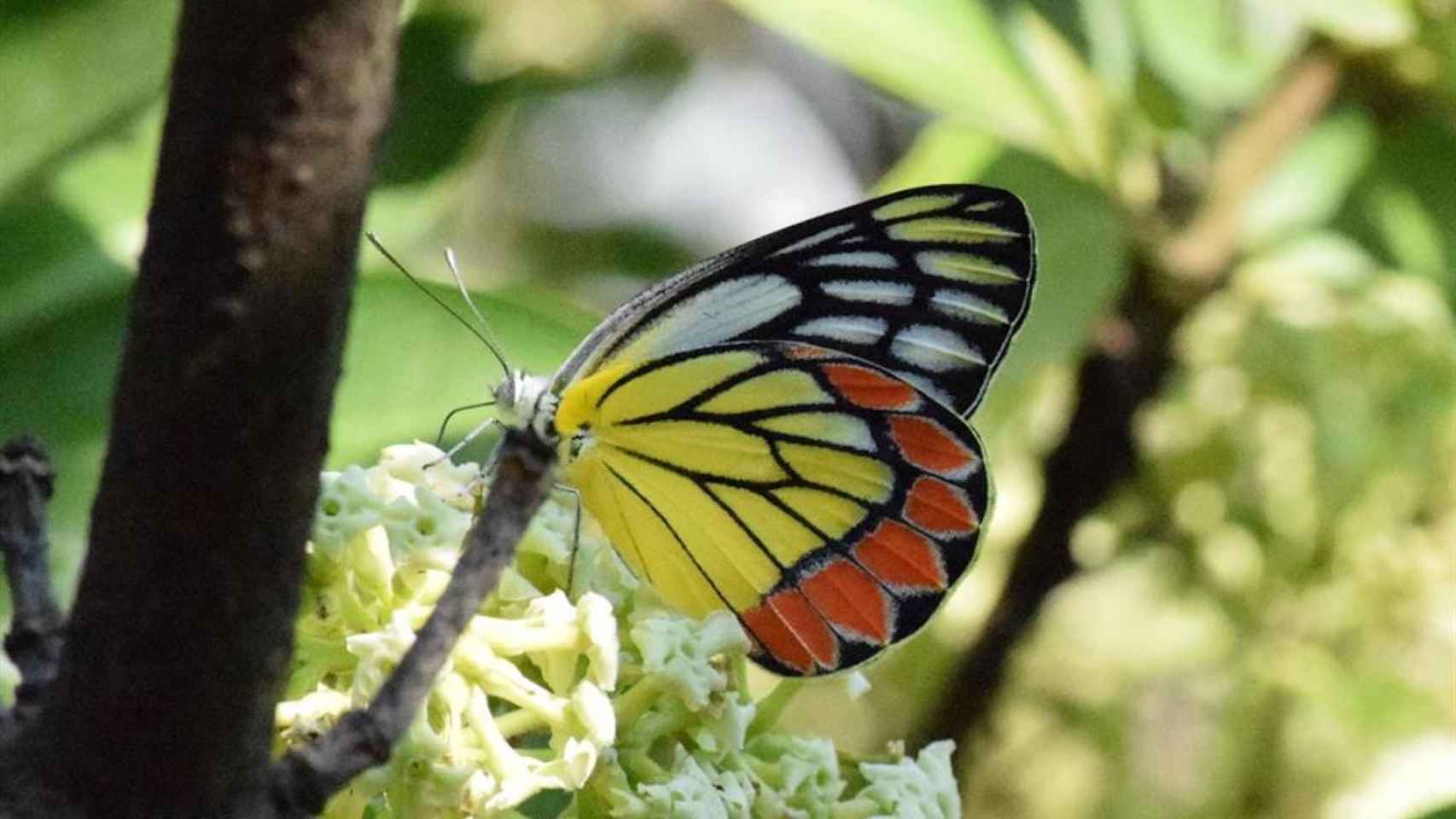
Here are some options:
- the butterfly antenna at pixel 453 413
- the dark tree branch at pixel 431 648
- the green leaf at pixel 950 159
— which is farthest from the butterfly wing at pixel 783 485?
the green leaf at pixel 950 159

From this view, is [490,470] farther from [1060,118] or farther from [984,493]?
[1060,118]

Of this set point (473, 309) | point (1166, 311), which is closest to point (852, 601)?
point (473, 309)

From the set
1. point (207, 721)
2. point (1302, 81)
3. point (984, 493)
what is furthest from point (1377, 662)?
point (207, 721)

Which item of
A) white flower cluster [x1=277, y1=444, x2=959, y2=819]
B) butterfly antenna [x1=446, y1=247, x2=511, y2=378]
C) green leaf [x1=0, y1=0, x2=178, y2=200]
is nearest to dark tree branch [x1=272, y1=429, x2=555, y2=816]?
white flower cluster [x1=277, y1=444, x2=959, y2=819]

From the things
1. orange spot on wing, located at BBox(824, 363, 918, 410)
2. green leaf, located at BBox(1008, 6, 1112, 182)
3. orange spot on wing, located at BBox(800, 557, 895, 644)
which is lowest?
orange spot on wing, located at BBox(800, 557, 895, 644)

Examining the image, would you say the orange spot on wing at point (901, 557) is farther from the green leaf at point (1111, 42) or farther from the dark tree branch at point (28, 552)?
the green leaf at point (1111, 42)

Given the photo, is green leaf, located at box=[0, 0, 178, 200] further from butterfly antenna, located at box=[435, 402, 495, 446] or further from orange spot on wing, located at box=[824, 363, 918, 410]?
orange spot on wing, located at box=[824, 363, 918, 410]
